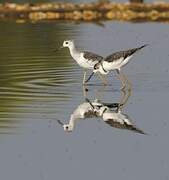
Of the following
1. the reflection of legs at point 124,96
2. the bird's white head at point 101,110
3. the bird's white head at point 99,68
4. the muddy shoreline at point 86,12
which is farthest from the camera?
the muddy shoreline at point 86,12

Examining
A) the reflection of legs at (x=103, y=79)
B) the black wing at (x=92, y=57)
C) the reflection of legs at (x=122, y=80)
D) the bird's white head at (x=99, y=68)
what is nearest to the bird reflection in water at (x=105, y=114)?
the reflection of legs at (x=122, y=80)

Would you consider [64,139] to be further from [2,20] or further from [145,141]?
[2,20]

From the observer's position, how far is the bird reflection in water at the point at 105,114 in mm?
18727

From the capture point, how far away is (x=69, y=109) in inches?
814

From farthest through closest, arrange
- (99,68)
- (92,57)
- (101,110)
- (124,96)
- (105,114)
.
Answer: (92,57) < (99,68) < (124,96) < (101,110) < (105,114)

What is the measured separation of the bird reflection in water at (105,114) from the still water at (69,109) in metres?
0.14

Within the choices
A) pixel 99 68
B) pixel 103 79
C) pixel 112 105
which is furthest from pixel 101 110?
pixel 103 79

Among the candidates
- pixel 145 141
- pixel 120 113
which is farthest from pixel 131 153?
pixel 120 113

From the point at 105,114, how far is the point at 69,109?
3.37 ft

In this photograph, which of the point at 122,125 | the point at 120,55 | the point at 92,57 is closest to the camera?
the point at 122,125

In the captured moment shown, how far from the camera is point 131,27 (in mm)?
39844

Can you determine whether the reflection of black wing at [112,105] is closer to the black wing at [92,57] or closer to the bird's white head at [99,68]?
the bird's white head at [99,68]

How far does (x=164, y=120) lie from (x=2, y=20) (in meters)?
25.0

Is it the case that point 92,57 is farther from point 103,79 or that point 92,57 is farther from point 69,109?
point 69,109
